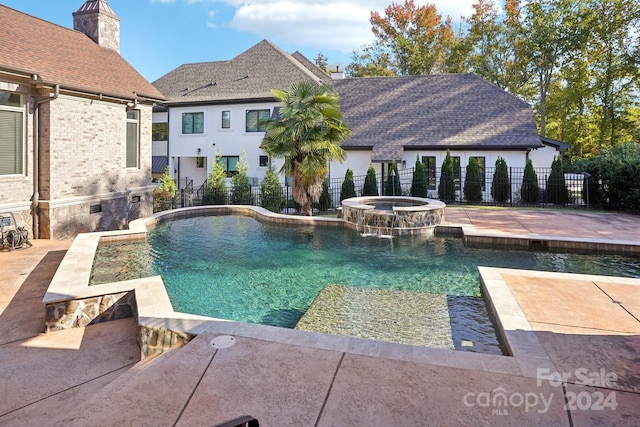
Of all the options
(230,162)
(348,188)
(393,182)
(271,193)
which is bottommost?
(271,193)

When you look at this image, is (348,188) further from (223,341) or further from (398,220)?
(223,341)

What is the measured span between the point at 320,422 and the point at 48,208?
33.0ft

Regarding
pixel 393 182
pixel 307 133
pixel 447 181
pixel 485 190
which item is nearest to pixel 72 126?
pixel 307 133

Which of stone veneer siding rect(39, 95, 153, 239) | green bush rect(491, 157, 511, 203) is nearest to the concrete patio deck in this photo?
stone veneer siding rect(39, 95, 153, 239)

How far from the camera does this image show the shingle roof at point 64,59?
9719mm

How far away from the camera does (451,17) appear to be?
33125 mm

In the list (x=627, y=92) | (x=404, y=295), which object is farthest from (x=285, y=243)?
(x=627, y=92)

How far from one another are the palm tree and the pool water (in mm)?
3120

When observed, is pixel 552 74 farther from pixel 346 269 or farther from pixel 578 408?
pixel 578 408

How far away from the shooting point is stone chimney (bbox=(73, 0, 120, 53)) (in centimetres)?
1405

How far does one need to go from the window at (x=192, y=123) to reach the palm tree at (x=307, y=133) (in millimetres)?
10856

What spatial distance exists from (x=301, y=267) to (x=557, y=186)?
46.5ft

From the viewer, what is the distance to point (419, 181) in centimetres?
1830

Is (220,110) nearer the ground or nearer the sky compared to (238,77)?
nearer the ground
